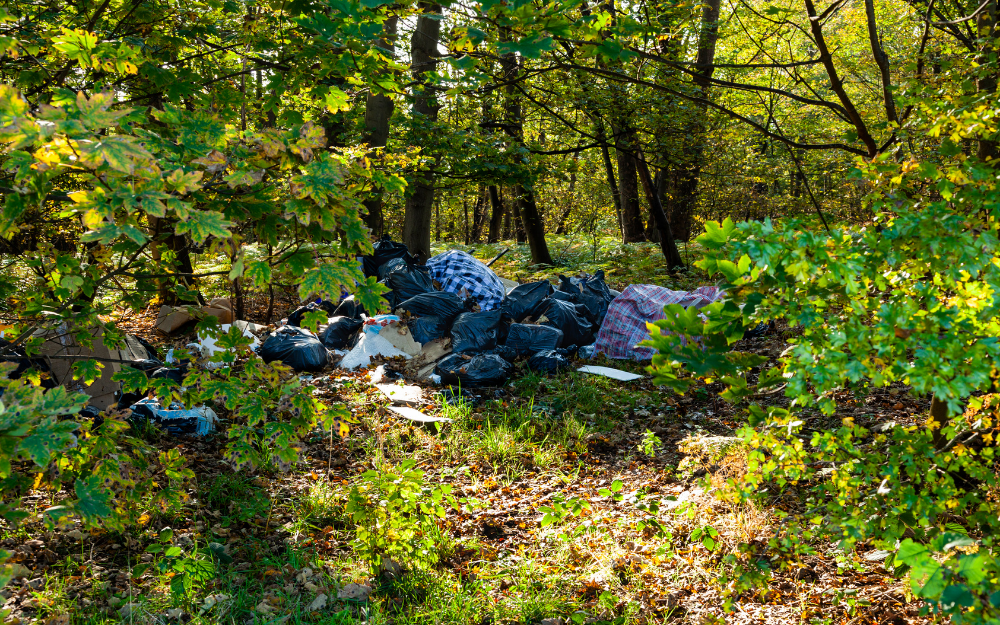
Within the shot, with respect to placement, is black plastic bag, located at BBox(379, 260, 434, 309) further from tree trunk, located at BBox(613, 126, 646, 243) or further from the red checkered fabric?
tree trunk, located at BBox(613, 126, 646, 243)

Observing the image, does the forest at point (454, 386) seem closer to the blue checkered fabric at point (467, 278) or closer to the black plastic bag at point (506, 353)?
the black plastic bag at point (506, 353)

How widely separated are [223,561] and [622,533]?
2.05m

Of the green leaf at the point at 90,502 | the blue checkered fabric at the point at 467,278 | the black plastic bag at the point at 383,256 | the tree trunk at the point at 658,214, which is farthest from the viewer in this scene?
the tree trunk at the point at 658,214

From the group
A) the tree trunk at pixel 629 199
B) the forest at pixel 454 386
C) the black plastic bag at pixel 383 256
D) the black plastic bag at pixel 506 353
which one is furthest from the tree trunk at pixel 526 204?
the forest at pixel 454 386

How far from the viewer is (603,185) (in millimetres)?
14414

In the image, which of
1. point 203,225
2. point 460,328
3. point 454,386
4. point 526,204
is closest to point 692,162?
point 526,204

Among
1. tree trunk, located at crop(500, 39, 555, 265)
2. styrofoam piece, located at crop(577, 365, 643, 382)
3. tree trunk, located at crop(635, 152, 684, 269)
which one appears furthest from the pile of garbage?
tree trunk, located at crop(635, 152, 684, 269)

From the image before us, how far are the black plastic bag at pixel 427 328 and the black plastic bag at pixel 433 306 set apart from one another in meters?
0.06

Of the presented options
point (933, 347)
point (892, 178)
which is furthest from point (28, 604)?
point (892, 178)

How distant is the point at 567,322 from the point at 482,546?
11.3 feet

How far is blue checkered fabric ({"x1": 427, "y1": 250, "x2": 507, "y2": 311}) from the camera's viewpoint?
23.1 feet

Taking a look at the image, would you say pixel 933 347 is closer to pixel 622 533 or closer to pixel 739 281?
pixel 739 281

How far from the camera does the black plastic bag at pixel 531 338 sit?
6039mm

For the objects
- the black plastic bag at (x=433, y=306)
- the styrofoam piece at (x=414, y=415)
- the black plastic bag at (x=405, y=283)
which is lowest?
the styrofoam piece at (x=414, y=415)
